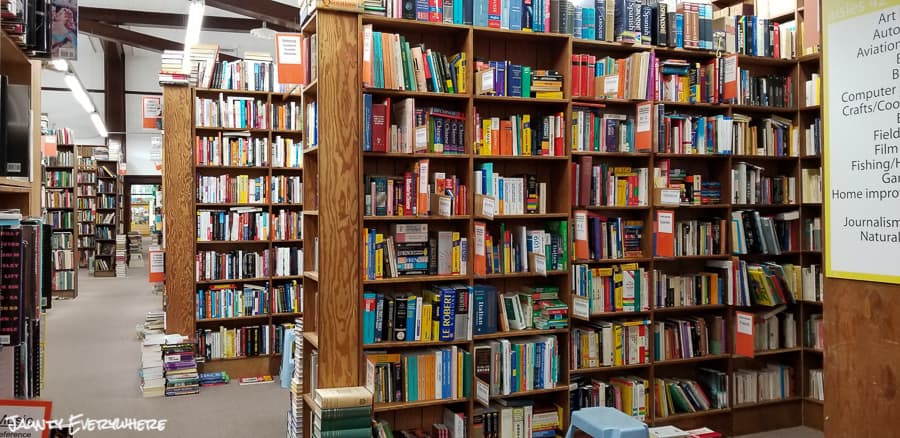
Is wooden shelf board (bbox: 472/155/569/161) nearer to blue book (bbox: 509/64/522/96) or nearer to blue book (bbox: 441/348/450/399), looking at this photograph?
blue book (bbox: 509/64/522/96)

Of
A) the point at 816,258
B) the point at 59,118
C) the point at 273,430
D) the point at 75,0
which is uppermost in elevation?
the point at 59,118

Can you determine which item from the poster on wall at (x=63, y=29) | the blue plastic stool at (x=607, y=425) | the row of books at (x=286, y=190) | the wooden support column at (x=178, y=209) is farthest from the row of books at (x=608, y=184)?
the wooden support column at (x=178, y=209)

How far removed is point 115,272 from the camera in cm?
1647

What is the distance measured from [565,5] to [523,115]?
2.63 feet

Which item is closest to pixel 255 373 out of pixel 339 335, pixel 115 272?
pixel 339 335

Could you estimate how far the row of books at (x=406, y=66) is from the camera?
426cm

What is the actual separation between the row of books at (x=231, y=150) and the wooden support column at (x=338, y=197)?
10.7 feet

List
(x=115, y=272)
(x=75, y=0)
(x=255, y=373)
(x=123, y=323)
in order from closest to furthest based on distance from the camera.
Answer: (x=75, y=0)
(x=255, y=373)
(x=123, y=323)
(x=115, y=272)

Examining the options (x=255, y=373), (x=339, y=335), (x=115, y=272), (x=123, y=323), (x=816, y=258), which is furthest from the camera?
(x=115, y=272)

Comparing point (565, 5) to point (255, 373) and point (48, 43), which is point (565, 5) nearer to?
point (48, 43)

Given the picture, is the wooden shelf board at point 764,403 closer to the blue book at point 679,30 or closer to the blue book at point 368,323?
the blue book at point 679,30

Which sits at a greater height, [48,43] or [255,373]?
[48,43]

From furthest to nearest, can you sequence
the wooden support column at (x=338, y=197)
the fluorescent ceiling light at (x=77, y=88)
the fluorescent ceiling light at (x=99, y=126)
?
the fluorescent ceiling light at (x=99, y=126) → the fluorescent ceiling light at (x=77, y=88) → the wooden support column at (x=338, y=197)

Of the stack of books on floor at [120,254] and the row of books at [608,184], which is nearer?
the row of books at [608,184]
